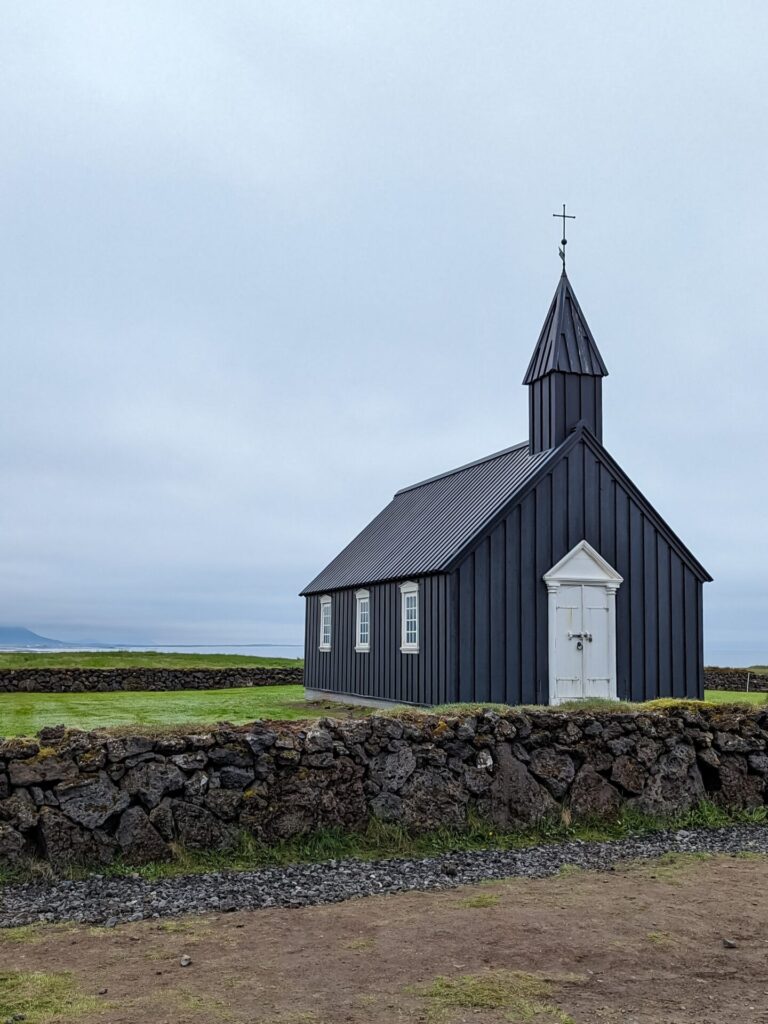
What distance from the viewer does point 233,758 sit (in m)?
9.91

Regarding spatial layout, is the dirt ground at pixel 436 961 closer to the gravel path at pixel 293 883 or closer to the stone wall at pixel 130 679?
the gravel path at pixel 293 883

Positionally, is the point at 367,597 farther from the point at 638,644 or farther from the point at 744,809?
the point at 744,809

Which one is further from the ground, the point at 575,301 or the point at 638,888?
the point at 575,301

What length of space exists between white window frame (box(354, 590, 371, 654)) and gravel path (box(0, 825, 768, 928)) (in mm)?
15068

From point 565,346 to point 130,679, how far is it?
20.4 metres

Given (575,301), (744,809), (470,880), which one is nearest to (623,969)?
(470,880)

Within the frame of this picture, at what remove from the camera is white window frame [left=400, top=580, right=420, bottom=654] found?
22.2 m

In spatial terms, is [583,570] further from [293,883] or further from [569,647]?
[293,883]

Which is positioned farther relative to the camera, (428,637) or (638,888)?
(428,637)

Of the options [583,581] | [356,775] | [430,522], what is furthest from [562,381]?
[356,775]

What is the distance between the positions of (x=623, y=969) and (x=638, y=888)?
2.26 meters

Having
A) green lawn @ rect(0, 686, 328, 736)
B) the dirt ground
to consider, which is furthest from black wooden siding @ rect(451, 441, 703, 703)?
the dirt ground

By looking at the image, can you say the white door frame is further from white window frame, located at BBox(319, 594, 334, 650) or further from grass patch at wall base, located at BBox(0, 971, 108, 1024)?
grass patch at wall base, located at BBox(0, 971, 108, 1024)

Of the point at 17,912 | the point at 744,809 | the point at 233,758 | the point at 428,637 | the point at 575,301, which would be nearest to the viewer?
the point at 17,912
